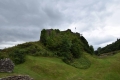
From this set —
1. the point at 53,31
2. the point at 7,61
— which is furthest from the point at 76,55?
the point at 7,61

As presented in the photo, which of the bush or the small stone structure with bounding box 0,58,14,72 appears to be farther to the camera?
the bush

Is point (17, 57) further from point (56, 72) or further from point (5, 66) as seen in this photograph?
point (56, 72)

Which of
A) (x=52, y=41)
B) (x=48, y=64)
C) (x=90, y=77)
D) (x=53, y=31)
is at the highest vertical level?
(x=53, y=31)

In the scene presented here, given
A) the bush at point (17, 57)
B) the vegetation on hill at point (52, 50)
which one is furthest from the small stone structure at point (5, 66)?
the vegetation on hill at point (52, 50)

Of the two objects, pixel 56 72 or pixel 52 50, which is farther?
pixel 52 50

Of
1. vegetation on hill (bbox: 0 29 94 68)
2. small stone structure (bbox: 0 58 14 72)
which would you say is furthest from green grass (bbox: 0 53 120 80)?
vegetation on hill (bbox: 0 29 94 68)

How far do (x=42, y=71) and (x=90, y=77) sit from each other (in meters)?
7.70

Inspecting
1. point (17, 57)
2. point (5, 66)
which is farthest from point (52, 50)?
point (5, 66)

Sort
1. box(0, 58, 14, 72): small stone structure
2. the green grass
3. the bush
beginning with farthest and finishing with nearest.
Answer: the bush, the green grass, box(0, 58, 14, 72): small stone structure

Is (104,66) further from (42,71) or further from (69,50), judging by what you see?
(42,71)

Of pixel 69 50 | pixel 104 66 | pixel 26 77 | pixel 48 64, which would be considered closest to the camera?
pixel 26 77

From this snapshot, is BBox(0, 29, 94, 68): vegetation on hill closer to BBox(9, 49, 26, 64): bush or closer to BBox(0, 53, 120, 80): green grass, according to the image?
BBox(9, 49, 26, 64): bush

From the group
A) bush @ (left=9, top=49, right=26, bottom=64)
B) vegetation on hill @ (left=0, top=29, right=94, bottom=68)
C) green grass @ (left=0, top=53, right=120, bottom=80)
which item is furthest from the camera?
vegetation on hill @ (left=0, top=29, right=94, bottom=68)

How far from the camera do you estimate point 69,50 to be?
1593 inches
